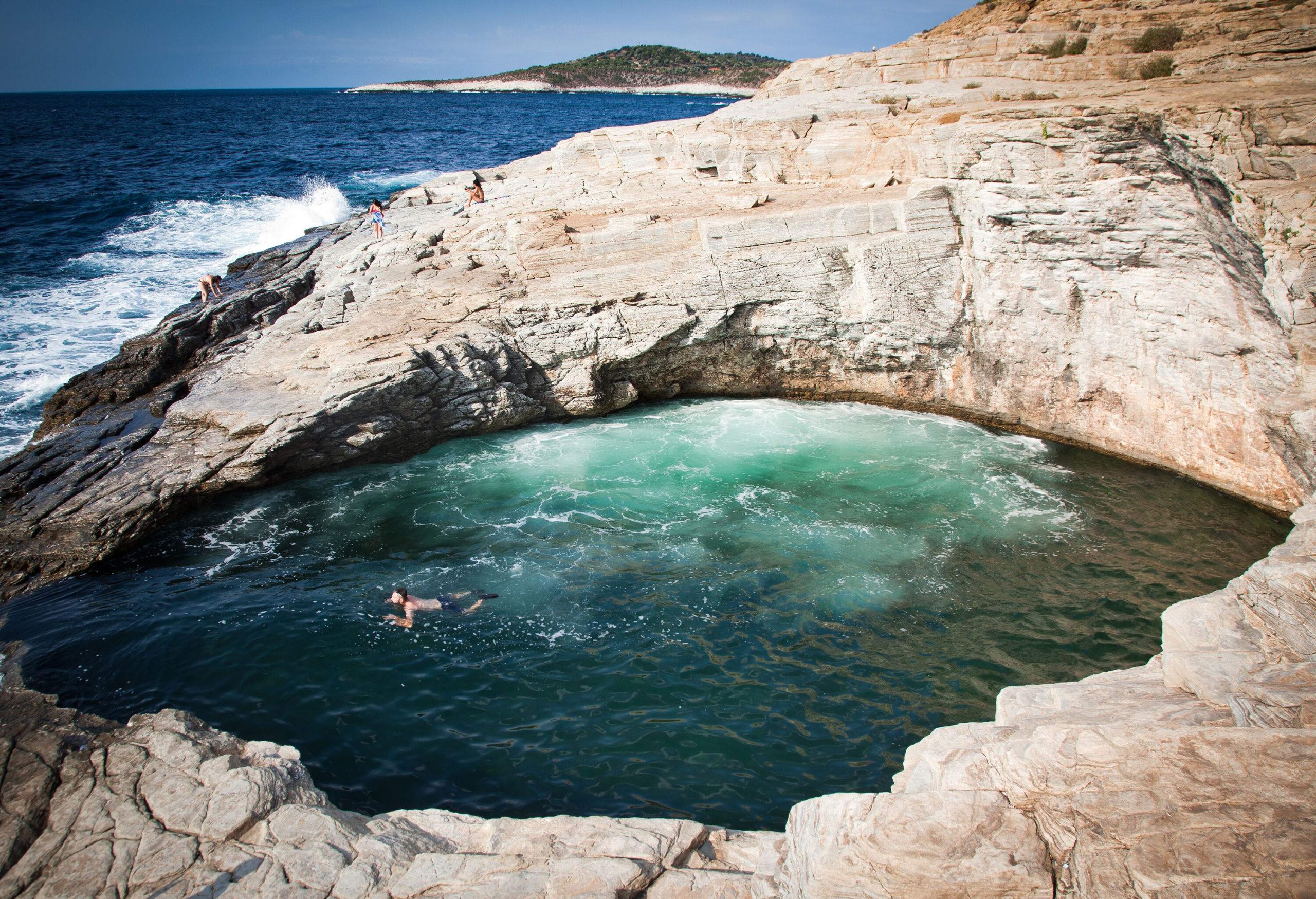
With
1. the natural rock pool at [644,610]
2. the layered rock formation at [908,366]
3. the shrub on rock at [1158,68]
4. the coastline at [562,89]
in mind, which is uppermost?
the coastline at [562,89]

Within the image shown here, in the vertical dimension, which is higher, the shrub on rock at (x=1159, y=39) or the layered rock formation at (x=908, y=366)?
the shrub on rock at (x=1159, y=39)

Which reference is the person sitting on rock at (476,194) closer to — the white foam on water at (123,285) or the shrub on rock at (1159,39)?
the white foam on water at (123,285)

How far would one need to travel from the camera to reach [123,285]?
28.0 metres

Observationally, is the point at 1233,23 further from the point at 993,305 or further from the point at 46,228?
the point at 46,228

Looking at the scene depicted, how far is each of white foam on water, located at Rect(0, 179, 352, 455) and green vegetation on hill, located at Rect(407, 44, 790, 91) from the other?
5484 inches

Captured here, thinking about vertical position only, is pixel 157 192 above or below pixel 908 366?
above

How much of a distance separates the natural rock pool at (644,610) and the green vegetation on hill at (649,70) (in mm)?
160565

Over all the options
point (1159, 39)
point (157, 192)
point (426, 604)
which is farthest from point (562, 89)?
point (426, 604)

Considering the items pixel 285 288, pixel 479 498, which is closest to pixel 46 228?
pixel 285 288

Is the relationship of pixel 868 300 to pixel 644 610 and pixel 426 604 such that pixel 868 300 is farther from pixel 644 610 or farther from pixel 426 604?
pixel 426 604

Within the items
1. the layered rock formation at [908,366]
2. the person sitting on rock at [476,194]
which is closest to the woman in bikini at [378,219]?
the layered rock formation at [908,366]

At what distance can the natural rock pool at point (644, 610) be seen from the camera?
31.3ft

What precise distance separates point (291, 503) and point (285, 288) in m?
12.3

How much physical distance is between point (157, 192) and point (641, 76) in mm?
147145
